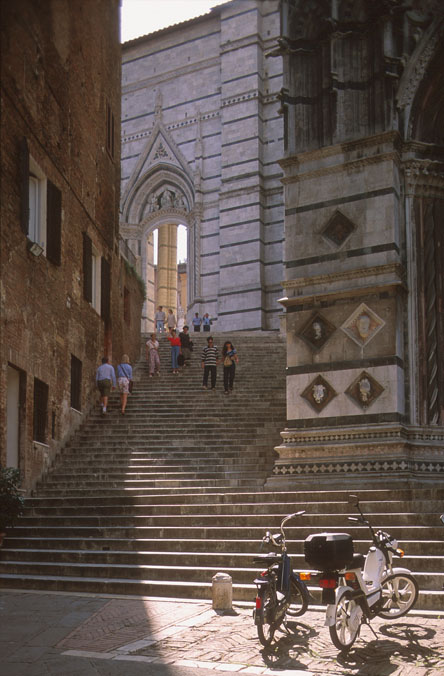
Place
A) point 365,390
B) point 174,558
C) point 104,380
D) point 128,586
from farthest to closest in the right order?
point 104,380 → point 365,390 → point 174,558 → point 128,586

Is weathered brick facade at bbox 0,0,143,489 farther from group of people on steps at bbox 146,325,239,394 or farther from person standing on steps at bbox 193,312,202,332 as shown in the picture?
person standing on steps at bbox 193,312,202,332

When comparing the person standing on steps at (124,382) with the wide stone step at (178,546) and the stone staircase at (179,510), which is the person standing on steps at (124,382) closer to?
the stone staircase at (179,510)

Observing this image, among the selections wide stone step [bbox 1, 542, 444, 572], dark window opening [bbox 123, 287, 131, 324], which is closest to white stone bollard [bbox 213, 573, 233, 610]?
wide stone step [bbox 1, 542, 444, 572]

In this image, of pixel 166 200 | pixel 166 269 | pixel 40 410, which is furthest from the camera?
pixel 166 269

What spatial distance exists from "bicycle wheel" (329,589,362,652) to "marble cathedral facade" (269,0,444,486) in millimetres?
5810

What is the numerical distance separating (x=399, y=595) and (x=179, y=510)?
4.99 meters

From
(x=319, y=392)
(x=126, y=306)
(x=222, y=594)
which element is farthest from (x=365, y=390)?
(x=126, y=306)

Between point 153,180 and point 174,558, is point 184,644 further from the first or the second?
point 153,180

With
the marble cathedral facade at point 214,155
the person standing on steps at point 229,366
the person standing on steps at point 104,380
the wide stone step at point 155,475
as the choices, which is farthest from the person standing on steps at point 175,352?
the marble cathedral facade at point 214,155

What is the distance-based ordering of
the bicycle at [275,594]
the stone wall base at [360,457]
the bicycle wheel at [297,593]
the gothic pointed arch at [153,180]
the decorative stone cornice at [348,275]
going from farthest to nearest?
the gothic pointed arch at [153,180] → the decorative stone cornice at [348,275] → the stone wall base at [360,457] → the bicycle wheel at [297,593] → the bicycle at [275,594]

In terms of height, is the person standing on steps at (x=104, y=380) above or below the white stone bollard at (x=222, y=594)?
above

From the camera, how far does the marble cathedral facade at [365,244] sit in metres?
13.8

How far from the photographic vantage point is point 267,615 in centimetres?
777

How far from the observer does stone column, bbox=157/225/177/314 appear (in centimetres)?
4562
